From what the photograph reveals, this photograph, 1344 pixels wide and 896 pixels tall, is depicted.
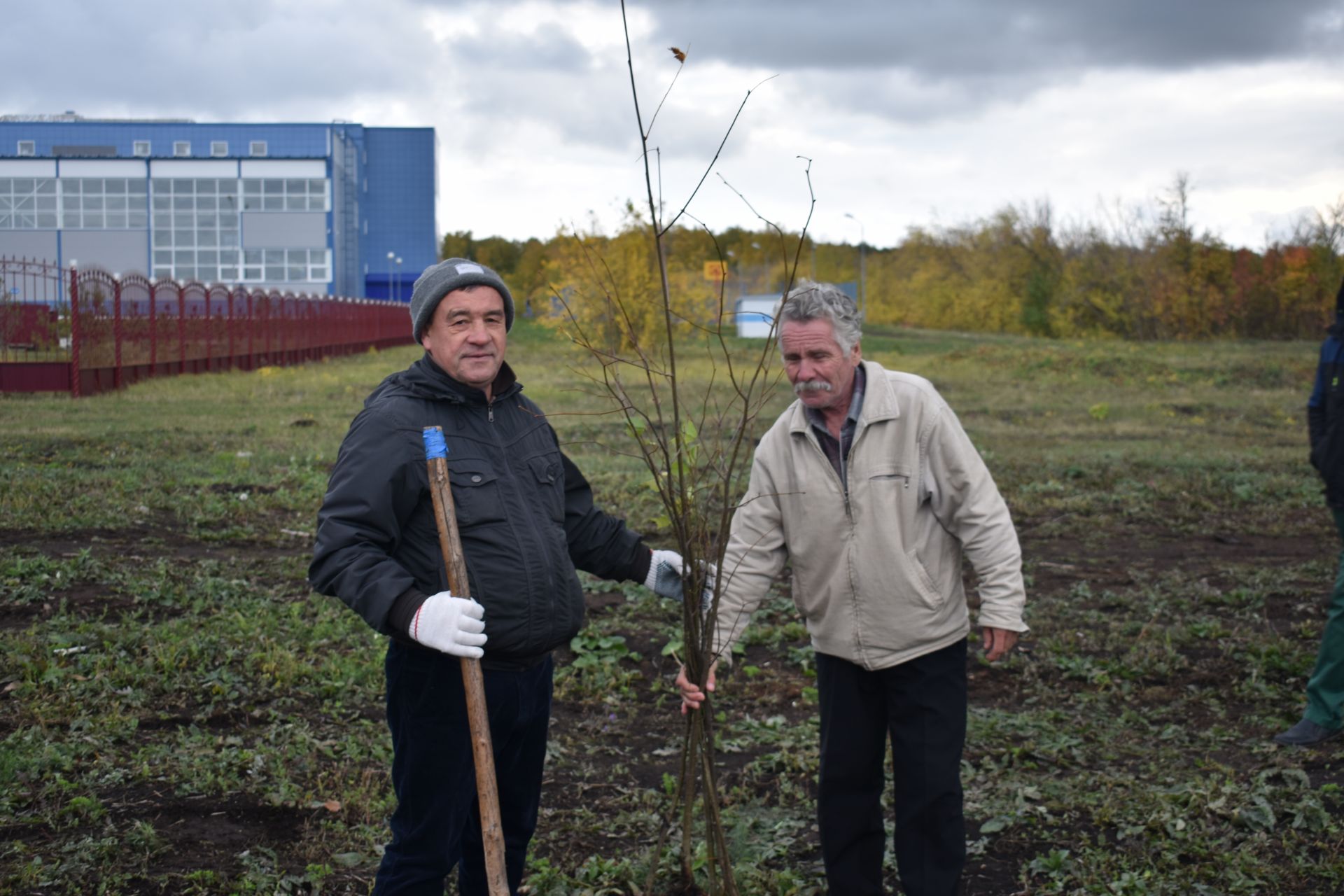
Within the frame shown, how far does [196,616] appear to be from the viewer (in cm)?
566

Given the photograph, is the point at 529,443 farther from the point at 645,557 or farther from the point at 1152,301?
the point at 1152,301

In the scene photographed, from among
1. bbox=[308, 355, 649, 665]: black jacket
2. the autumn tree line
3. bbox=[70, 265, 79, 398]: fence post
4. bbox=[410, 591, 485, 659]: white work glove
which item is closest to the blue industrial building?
the autumn tree line

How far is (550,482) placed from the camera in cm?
274

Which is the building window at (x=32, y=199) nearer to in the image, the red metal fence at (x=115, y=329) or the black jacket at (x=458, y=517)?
the red metal fence at (x=115, y=329)

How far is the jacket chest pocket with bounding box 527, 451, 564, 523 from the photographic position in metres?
2.71

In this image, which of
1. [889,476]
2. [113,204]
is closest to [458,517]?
[889,476]

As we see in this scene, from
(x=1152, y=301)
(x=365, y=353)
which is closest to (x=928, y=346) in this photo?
(x=1152, y=301)

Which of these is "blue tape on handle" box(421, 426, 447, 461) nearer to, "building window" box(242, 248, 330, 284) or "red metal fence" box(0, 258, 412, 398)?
"red metal fence" box(0, 258, 412, 398)

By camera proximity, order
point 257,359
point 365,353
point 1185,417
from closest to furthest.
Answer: point 1185,417 → point 257,359 → point 365,353

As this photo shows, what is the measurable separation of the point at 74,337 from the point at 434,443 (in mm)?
15379

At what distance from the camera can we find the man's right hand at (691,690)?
2824mm

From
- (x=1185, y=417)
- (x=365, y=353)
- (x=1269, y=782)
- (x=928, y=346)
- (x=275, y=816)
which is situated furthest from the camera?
(x=928, y=346)

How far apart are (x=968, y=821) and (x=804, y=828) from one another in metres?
0.54

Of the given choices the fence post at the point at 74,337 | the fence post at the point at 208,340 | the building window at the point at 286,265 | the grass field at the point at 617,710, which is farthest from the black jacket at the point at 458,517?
the building window at the point at 286,265
